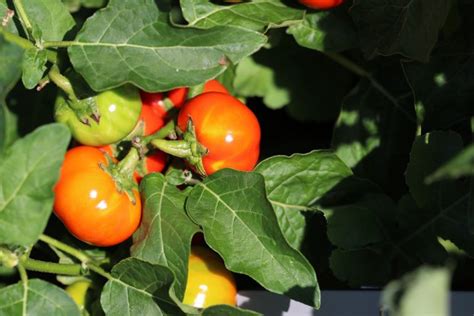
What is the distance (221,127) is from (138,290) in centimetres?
27

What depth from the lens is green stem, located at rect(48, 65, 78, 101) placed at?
3.82 feet

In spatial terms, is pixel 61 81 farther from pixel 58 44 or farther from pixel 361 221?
pixel 361 221

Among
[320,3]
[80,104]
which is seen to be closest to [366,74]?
[320,3]

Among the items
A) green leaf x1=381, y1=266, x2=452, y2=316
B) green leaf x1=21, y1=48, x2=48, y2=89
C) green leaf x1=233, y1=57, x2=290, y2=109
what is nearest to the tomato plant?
green leaf x1=21, y1=48, x2=48, y2=89

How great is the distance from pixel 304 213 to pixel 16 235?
0.49 metres

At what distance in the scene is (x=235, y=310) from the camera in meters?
1.08

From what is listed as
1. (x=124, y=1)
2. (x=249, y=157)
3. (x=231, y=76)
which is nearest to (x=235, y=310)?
(x=249, y=157)

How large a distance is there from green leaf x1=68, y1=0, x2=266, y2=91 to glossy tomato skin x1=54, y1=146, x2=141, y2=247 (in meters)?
0.14

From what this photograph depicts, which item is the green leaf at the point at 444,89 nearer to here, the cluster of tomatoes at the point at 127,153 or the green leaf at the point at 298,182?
the green leaf at the point at 298,182

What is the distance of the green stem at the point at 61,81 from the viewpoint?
45.9 inches

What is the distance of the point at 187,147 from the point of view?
1.21 meters

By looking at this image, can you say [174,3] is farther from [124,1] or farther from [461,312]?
[461,312]

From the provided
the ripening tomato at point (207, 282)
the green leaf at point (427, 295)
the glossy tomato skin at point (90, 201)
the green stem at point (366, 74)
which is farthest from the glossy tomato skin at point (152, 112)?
the green leaf at point (427, 295)

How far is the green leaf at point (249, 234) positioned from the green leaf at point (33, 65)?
11.3 inches
